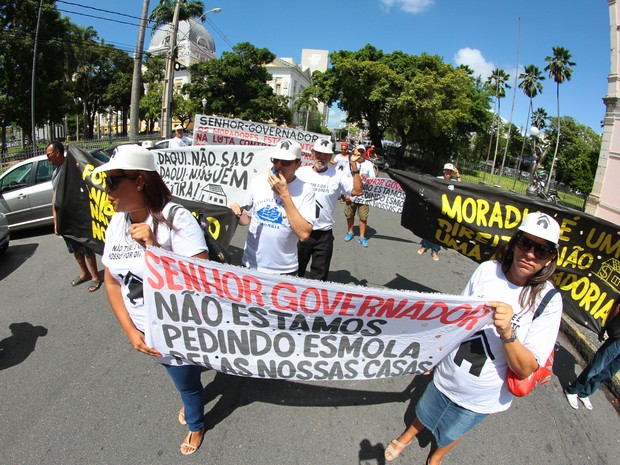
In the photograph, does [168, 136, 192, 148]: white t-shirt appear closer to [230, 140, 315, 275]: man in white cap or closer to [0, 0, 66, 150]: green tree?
[230, 140, 315, 275]: man in white cap

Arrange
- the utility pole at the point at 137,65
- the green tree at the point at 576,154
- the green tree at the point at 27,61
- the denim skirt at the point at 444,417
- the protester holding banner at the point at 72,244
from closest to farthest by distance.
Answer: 1. the denim skirt at the point at 444,417
2. the protester holding banner at the point at 72,244
3. the utility pole at the point at 137,65
4. the green tree at the point at 27,61
5. the green tree at the point at 576,154

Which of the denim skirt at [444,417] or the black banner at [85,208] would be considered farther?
the black banner at [85,208]

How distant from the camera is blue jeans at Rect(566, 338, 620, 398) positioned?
124 inches

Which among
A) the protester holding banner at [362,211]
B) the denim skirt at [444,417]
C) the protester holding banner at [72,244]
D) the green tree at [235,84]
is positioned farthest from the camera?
the green tree at [235,84]

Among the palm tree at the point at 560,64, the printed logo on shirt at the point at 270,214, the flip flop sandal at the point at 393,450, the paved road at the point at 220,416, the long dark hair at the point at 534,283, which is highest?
the palm tree at the point at 560,64

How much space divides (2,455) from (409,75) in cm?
3728

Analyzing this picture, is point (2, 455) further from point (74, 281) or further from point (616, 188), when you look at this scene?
point (616, 188)

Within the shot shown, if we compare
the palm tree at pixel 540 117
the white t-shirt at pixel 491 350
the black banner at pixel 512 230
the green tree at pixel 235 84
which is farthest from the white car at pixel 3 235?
the palm tree at pixel 540 117

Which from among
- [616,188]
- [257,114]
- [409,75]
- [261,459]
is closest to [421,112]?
[409,75]

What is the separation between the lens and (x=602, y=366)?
3211mm

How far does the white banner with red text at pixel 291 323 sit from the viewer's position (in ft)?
6.31

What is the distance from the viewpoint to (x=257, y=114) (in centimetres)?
4494

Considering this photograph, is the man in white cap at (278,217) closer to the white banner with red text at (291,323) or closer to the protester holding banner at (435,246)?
the white banner with red text at (291,323)

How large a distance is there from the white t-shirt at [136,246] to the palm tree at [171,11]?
25.0 meters
